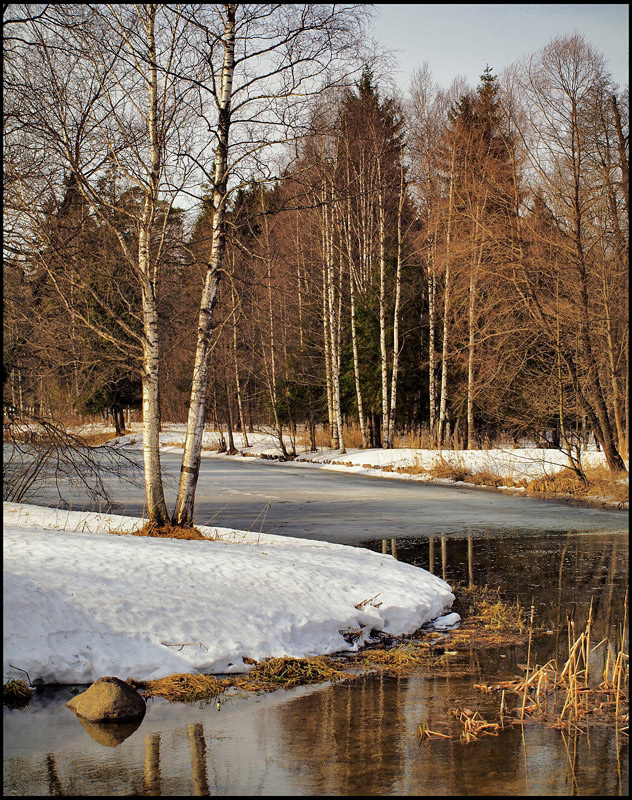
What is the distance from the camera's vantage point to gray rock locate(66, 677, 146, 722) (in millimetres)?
5832

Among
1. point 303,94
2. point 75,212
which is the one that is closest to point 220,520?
point 75,212

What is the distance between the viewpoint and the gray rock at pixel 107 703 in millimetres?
5832

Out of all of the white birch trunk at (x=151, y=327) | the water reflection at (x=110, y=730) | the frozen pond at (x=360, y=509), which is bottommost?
the frozen pond at (x=360, y=509)

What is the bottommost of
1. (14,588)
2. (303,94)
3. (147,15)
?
(14,588)

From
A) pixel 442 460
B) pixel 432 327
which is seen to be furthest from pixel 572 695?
pixel 432 327

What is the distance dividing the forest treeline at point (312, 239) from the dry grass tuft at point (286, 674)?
3002 millimetres

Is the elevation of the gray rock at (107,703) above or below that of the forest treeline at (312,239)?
below

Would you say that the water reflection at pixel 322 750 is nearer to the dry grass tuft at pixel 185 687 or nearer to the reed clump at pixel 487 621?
the dry grass tuft at pixel 185 687

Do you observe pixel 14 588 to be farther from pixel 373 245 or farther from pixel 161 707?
pixel 373 245

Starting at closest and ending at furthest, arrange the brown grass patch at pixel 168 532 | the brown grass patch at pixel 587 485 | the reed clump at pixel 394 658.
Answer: the reed clump at pixel 394 658
the brown grass patch at pixel 168 532
the brown grass patch at pixel 587 485

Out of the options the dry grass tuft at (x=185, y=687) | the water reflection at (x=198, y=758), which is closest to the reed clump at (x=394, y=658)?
Answer: the dry grass tuft at (x=185, y=687)

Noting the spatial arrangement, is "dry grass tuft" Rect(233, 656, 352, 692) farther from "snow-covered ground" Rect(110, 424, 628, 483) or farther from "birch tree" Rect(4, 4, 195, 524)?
"snow-covered ground" Rect(110, 424, 628, 483)

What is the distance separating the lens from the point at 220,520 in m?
16.4

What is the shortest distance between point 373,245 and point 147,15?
81.8 ft
